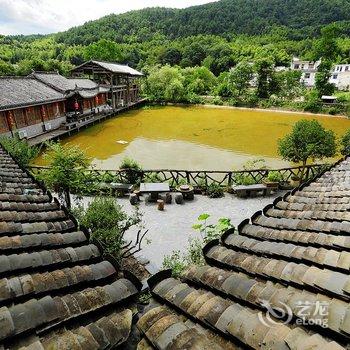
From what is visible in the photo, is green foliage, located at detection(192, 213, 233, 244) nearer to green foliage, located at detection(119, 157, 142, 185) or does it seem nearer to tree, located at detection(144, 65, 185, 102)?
green foliage, located at detection(119, 157, 142, 185)

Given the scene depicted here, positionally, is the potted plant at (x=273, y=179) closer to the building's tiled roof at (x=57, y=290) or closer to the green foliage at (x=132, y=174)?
the green foliage at (x=132, y=174)

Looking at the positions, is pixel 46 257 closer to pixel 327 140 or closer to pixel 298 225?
pixel 298 225

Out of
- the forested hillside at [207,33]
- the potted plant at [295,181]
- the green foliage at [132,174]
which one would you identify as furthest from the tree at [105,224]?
the forested hillside at [207,33]

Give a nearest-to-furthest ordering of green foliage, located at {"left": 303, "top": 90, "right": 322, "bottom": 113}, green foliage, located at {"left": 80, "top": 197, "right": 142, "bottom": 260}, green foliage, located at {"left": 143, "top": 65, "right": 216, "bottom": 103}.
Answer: green foliage, located at {"left": 80, "top": 197, "right": 142, "bottom": 260}
green foliage, located at {"left": 303, "top": 90, "right": 322, "bottom": 113}
green foliage, located at {"left": 143, "top": 65, "right": 216, "bottom": 103}

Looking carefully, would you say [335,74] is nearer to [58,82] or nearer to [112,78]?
[112,78]

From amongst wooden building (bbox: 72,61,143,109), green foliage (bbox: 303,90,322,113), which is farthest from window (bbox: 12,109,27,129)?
green foliage (bbox: 303,90,322,113)

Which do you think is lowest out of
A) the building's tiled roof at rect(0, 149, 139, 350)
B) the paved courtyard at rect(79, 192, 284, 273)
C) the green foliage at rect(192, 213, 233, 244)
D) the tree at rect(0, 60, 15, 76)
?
the paved courtyard at rect(79, 192, 284, 273)

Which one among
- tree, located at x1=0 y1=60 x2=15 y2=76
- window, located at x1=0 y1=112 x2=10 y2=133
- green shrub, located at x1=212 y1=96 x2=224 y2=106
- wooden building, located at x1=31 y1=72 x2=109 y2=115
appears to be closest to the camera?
window, located at x1=0 y1=112 x2=10 y2=133

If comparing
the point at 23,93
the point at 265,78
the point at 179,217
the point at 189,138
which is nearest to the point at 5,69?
the point at 23,93
